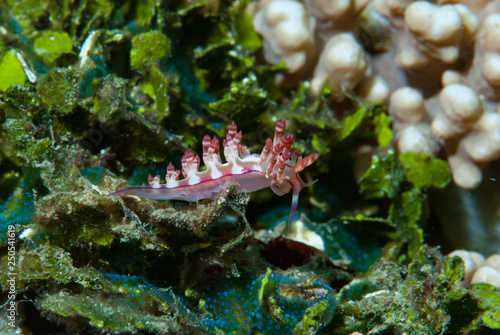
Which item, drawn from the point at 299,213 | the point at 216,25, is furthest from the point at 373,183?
the point at 216,25

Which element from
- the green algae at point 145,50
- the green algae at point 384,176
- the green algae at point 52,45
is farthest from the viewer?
the green algae at point 384,176

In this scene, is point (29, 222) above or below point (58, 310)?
above

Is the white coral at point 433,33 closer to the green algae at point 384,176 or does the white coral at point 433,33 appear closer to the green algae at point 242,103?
the green algae at point 384,176

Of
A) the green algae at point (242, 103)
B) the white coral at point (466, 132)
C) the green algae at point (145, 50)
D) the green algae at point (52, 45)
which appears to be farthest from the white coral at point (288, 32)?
the green algae at point (52, 45)

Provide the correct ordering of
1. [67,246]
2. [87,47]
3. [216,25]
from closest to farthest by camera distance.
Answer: [67,246] < [87,47] < [216,25]

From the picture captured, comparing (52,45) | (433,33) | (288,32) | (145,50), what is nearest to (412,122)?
(433,33)

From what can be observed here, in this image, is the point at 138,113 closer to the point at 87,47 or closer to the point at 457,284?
the point at 87,47

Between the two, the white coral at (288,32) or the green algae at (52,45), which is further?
the white coral at (288,32)
